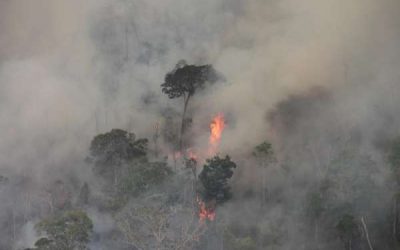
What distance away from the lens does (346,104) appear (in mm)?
81062

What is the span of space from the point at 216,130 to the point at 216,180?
16.8 meters

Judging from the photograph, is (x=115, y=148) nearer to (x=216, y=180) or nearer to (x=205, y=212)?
(x=216, y=180)

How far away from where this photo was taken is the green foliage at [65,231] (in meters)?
53.7

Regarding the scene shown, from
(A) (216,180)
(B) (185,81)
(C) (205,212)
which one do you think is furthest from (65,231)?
(B) (185,81)

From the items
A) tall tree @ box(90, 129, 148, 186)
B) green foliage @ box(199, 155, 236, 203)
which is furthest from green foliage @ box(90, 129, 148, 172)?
green foliage @ box(199, 155, 236, 203)

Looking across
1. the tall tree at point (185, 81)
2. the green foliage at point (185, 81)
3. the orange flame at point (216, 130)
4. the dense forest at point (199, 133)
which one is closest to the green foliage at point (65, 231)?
the dense forest at point (199, 133)

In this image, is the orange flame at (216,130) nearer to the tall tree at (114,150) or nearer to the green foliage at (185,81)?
the green foliage at (185,81)

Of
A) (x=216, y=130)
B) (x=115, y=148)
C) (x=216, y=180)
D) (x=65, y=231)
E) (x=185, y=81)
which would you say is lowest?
(x=65, y=231)

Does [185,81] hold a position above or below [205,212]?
above

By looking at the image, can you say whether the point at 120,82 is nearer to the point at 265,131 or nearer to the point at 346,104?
the point at 265,131

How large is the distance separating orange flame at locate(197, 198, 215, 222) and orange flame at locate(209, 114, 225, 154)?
1388 cm

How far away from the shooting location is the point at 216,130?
3179 inches

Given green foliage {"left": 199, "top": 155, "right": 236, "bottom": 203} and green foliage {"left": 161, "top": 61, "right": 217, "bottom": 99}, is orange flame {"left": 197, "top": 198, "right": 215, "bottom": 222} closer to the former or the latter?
green foliage {"left": 199, "top": 155, "right": 236, "bottom": 203}

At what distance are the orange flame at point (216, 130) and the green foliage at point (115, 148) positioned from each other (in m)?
11.7
